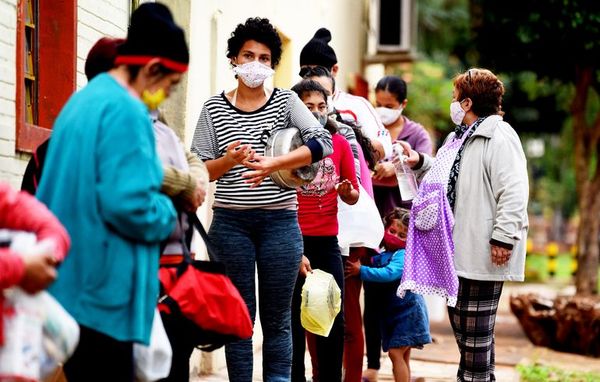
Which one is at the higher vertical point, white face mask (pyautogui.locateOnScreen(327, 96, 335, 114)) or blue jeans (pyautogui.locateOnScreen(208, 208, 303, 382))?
white face mask (pyautogui.locateOnScreen(327, 96, 335, 114))

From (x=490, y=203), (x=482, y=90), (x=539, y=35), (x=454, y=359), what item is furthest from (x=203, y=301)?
(x=539, y=35)

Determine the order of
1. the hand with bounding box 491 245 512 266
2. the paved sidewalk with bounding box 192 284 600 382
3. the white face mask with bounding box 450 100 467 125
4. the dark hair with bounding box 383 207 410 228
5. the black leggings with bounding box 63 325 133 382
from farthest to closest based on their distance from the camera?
the paved sidewalk with bounding box 192 284 600 382 < the dark hair with bounding box 383 207 410 228 < the white face mask with bounding box 450 100 467 125 < the hand with bounding box 491 245 512 266 < the black leggings with bounding box 63 325 133 382

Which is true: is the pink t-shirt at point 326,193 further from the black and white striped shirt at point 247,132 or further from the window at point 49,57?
the window at point 49,57

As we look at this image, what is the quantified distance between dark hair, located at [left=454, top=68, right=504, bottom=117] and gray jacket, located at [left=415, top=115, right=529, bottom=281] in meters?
0.11

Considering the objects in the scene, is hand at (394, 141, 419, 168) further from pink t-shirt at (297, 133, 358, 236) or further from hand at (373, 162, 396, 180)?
pink t-shirt at (297, 133, 358, 236)

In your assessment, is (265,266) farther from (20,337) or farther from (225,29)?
(225,29)

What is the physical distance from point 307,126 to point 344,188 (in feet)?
2.73

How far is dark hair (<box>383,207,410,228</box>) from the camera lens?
7.36m

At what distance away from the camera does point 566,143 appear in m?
28.3

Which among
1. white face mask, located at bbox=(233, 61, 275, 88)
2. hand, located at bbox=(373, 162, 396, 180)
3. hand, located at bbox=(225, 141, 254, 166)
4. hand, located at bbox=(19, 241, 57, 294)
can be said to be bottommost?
hand, located at bbox=(19, 241, 57, 294)

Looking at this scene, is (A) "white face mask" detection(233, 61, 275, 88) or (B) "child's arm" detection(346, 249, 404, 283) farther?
(B) "child's arm" detection(346, 249, 404, 283)

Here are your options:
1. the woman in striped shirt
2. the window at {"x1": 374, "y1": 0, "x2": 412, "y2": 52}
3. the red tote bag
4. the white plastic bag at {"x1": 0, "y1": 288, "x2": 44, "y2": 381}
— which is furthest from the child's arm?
the window at {"x1": 374, "y1": 0, "x2": 412, "y2": 52}

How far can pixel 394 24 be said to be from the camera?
19.5 m

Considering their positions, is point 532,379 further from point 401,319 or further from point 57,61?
point 57,61
